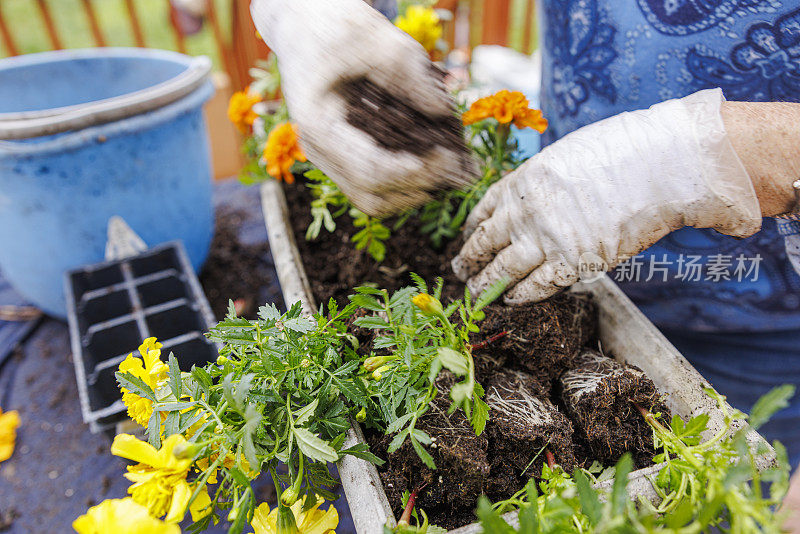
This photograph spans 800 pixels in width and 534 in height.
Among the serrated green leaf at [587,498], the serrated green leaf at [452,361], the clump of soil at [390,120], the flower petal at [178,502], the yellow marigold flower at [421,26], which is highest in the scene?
the yellow marigold flower at [421,26]

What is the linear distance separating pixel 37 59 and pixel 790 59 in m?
1.87

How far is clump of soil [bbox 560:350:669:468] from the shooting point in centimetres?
68

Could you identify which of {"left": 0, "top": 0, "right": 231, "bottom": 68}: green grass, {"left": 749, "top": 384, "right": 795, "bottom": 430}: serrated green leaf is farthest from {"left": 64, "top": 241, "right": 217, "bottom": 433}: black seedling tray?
{"left": 0, "top": 0, "right": 231, "bottom": 68}: green grass

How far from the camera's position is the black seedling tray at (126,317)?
1051 millimetres

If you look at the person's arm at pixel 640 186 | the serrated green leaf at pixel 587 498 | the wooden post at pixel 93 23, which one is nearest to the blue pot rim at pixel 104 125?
the person's arm at pixel 640 186

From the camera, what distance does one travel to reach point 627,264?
980 millimetres

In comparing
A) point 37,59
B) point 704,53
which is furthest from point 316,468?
point 37,59

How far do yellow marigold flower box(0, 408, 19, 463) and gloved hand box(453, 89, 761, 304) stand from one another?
108cm

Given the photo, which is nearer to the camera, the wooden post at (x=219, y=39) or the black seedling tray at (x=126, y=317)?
the black seedling tray at (x=126, y=317)

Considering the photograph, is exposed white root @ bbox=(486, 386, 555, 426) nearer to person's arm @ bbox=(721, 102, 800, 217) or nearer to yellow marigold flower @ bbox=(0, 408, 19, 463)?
person's arm @ bbox=(721, 102, 800, 217)

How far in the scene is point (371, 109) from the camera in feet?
2.23

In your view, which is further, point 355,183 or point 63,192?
point 63,192

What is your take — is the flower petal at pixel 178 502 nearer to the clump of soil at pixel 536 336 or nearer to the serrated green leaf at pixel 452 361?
the serrated green leaf at pixel 452 361

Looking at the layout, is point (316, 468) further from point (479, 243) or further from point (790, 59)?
point (790, 59)
